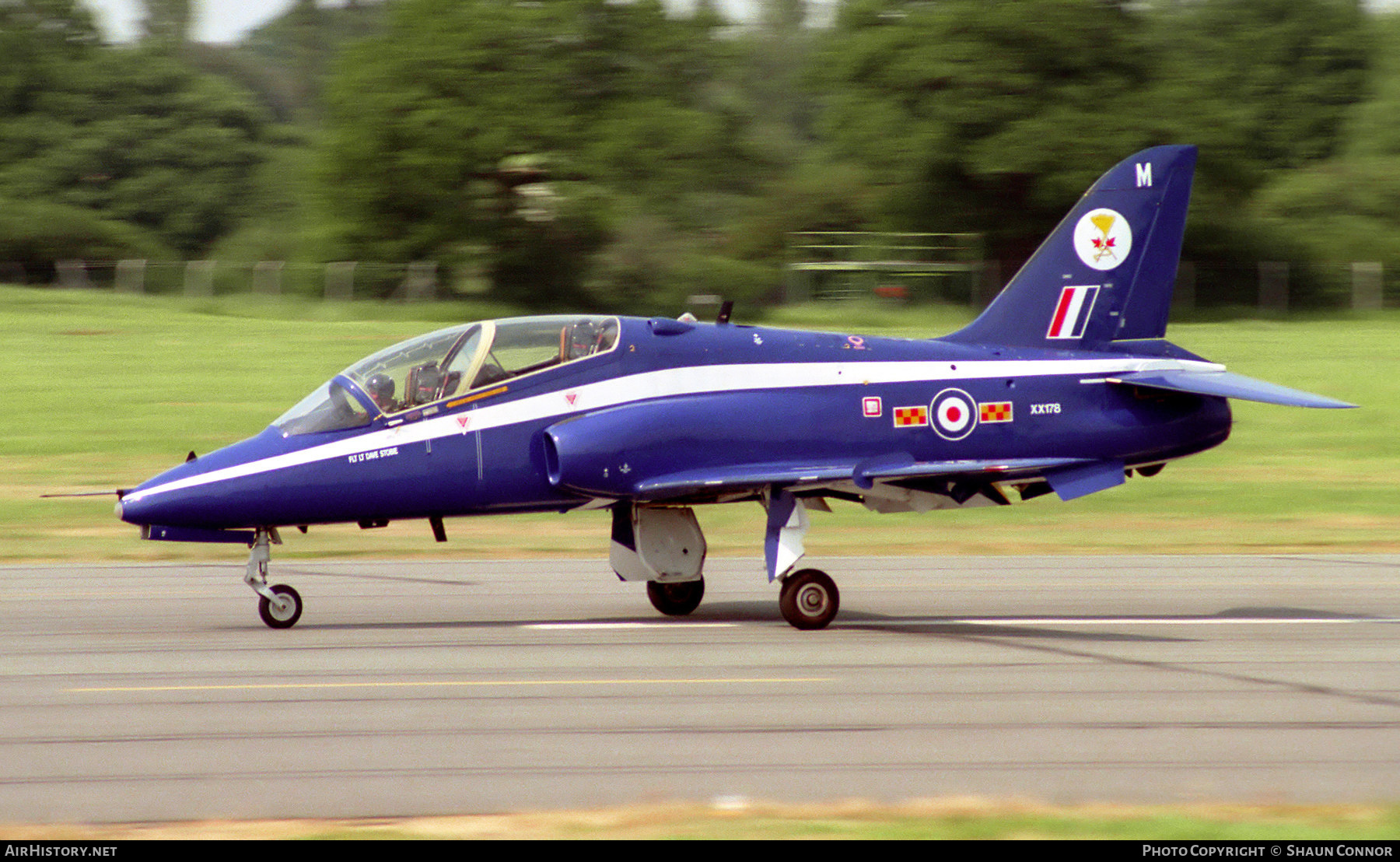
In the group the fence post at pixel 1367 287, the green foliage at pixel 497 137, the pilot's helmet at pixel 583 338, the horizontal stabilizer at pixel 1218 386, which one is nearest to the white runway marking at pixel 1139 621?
the horizontal stabilizer at pixel 1218 386

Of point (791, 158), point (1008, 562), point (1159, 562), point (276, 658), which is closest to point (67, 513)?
point (276, 658)

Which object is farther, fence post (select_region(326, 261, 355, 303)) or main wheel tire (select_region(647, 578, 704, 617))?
fence post (select_region(326, 261, 355, 303))

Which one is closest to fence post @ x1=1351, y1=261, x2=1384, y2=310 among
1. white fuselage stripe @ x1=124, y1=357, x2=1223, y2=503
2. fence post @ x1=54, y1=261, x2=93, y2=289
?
white fuselage stripe @ x1=124, y1=357, x2=1223, y2=503

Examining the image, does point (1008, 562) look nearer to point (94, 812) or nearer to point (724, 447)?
point (724, 447)

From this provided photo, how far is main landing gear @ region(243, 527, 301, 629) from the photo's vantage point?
38.5 feet

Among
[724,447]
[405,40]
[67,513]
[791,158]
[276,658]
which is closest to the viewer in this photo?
[276,658]

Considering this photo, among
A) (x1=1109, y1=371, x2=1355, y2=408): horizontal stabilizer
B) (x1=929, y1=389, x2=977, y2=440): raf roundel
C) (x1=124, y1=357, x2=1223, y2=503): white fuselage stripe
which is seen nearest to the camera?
(x1=124, y1=357, x2=1223, y2=503): white fuselage stripe

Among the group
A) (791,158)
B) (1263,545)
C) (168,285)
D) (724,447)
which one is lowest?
(1263,545)

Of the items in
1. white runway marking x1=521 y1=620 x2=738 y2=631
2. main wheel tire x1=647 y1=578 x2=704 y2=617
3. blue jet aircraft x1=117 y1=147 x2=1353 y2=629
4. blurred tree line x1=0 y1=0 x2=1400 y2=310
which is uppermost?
blurred tree line x1=0 y1=0 x2=1400 y2=310

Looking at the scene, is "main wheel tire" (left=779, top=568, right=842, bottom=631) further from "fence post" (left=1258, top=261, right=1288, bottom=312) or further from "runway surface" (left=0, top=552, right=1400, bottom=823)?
"fence post" (left=1258, top=261, right=1288, bottom=312)

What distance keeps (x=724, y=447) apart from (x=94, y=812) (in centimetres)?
589

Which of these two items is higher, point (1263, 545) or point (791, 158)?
point (791, 158)

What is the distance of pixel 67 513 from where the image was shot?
778 inches

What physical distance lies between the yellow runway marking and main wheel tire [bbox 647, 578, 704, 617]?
277 centimetres
